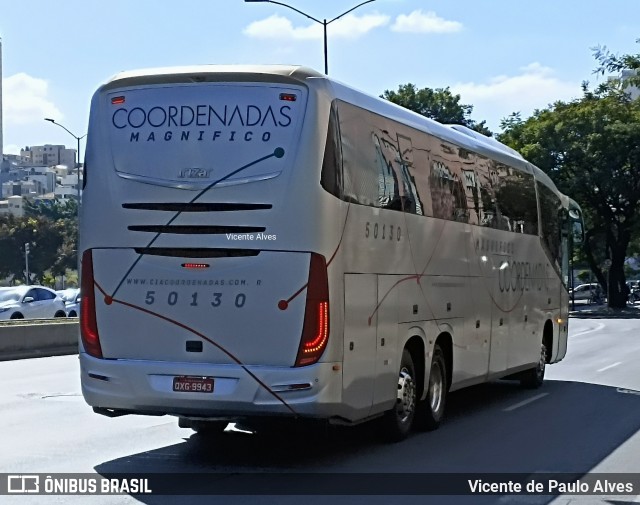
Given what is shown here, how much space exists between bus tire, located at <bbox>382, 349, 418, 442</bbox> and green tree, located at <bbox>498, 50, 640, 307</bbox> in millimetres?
50042

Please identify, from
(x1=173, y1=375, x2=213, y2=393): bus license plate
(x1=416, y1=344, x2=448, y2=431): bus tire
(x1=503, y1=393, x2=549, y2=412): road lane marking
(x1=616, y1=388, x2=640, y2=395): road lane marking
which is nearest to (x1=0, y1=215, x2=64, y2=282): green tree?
(x1=616, y1=388, x2=640, y2=395): road lane marking

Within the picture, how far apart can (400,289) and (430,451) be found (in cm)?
169

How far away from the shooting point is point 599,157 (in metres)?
60.4

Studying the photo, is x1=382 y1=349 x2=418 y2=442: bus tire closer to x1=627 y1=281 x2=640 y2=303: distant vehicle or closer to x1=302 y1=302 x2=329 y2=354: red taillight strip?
x1=302 y1=302 x2=329 y2=354: red taillight strip

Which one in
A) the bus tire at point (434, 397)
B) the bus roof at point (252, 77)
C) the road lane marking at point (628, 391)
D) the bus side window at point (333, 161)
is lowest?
the road lane marking at point (628, 391)

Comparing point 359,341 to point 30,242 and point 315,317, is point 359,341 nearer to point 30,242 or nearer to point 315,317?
point 315,317

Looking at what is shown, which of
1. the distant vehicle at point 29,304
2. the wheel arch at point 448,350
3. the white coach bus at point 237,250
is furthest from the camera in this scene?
the distant vehicle at point 29,304

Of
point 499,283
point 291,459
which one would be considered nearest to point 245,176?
point 291,459

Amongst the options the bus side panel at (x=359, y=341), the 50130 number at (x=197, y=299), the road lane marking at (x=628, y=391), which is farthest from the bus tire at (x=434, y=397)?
the road lane marking at (x=628, y=391)

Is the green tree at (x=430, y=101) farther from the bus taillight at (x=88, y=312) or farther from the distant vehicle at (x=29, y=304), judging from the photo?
the bus taillight at (x=88, y=312)

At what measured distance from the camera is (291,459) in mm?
10914

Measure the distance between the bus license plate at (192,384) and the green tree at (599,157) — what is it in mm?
52717

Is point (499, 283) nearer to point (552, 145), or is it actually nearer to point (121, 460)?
point (121, 460)

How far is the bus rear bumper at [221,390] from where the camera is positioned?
9.67m
